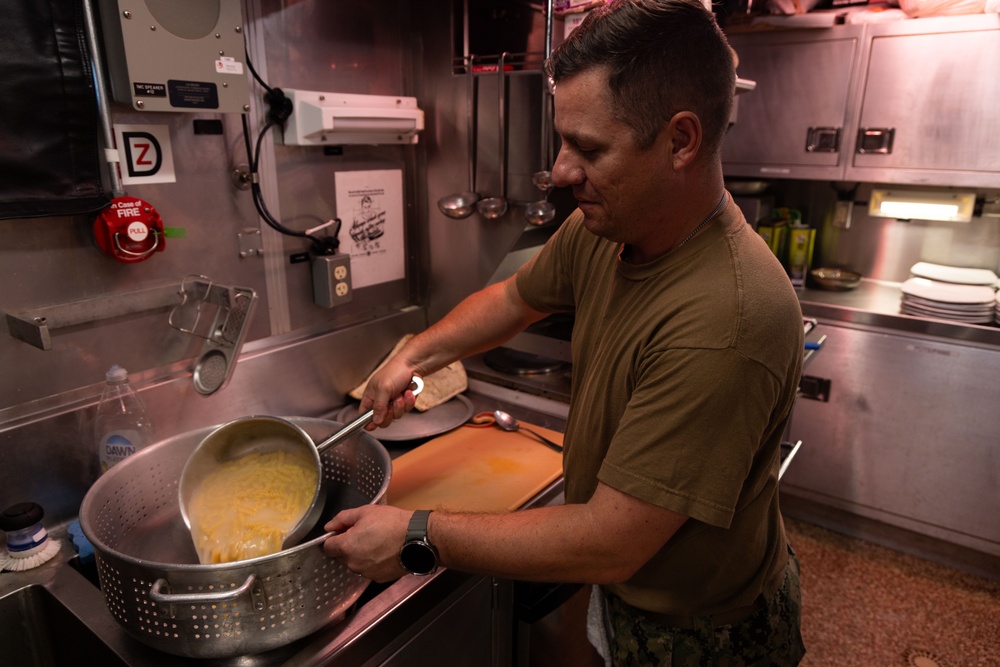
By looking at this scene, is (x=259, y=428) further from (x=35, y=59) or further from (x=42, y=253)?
(x=35, y=59)

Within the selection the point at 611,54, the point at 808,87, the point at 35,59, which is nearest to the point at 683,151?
the point at 611,54

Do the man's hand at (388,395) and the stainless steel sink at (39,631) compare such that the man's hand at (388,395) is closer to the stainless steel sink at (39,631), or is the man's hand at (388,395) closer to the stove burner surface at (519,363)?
the stainless steel sink at (39,631)

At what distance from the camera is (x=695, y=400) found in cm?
77

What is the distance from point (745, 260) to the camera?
2.77ft

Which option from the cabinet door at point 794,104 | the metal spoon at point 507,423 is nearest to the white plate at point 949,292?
the cabinet door at point 794,104

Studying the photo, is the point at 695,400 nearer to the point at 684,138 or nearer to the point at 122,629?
the point at 684,138

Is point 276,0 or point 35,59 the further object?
point 276,0

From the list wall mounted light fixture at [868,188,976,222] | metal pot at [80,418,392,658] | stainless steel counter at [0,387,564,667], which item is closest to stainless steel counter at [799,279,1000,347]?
wall mounted light fixture at [868,188,976,222]

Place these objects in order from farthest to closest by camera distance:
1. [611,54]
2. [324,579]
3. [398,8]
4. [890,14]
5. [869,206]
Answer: [869,206], [890,14], [398,8], [324,579], [611,54]

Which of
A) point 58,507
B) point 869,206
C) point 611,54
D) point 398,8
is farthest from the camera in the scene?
point 869,206

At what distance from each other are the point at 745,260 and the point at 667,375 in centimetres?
18

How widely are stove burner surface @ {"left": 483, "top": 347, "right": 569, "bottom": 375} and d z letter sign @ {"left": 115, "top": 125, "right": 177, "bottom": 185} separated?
957 millimetres

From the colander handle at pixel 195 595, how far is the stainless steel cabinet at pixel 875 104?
2330 mm

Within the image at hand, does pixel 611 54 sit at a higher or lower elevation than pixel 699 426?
higher
